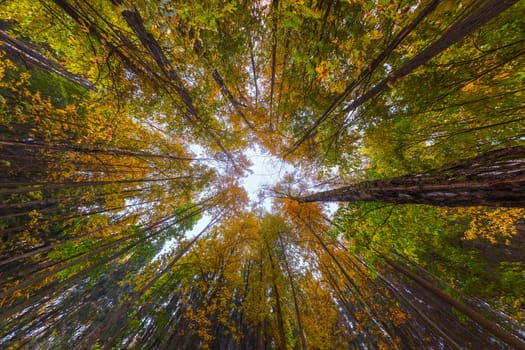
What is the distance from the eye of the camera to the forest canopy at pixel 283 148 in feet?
8.27

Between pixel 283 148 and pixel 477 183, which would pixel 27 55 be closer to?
pixel 283 148

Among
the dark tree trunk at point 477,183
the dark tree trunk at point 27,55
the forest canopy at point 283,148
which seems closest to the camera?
the dark tree trunk at point 477,183

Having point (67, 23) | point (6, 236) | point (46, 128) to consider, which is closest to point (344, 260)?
point (67, 23)

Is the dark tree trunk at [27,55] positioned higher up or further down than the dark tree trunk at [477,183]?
higher up

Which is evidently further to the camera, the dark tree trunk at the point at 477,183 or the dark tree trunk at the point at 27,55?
the dark tree trunk at the point at 27,55

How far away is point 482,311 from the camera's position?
582 cm

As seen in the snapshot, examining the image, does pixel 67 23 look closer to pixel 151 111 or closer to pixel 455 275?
pixel 151 111

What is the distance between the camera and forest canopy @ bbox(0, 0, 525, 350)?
2.52 m

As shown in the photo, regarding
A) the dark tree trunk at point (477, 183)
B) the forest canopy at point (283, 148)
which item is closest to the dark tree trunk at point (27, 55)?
the forest canopy at point (283, 148)

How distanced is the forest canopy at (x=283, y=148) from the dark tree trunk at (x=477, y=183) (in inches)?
0.9

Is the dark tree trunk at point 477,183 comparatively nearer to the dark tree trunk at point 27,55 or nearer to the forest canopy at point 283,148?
the forest canopy at point 283,148

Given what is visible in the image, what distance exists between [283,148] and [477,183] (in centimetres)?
607

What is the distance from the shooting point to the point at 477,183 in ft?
5.22

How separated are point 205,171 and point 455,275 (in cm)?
1279
